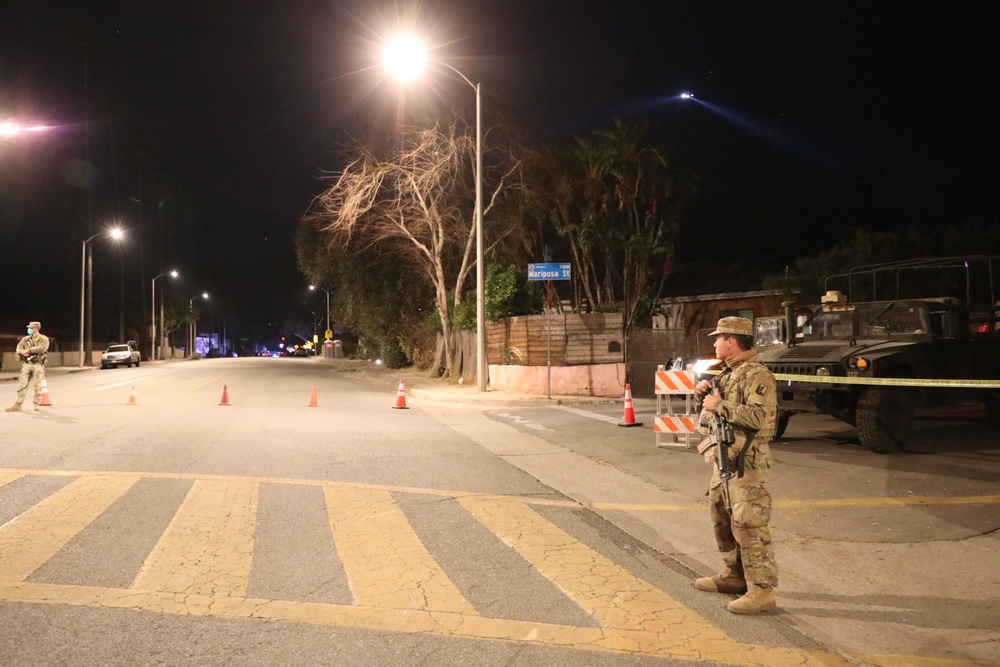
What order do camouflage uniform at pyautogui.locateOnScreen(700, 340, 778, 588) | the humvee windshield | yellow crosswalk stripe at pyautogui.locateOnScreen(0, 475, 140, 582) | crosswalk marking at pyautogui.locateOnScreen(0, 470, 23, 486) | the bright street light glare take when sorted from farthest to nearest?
the bright street light glare → the humvee windshield → crosswalk marking at pyautogui.locateOnScreen(0, 470, 23, 486) → yellow crosswalk stripe at pyautogui.locateOnScreen(0, 475, 140, 582) → camouflage uniform at pyautogui.locateOnScreen(700, 340, 778, 588)

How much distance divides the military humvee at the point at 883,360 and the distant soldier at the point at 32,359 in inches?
545

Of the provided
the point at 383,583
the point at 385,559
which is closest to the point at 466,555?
the point at 385,559

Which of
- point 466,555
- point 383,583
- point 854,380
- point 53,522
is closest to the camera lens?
point 383,583

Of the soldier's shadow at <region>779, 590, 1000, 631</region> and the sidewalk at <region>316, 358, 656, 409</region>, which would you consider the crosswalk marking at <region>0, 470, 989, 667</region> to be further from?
the sidewalk at <region>316, 358, 656, 409</region>

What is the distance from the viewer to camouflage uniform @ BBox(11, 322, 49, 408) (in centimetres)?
1533

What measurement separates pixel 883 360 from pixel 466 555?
7.19 m

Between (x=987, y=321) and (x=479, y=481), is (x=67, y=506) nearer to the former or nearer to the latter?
(x=479, y=481)

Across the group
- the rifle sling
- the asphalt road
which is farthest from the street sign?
the rifle sling

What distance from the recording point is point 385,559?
5785 millimetres

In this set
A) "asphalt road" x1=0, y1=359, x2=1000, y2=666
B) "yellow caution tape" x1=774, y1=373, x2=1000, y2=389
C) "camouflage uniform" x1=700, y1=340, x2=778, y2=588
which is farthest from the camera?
"yellow caution tape" x1=774, y1=373, x2=1000, y2=389

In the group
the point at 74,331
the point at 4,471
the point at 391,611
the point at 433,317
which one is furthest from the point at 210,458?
the point at 74,331

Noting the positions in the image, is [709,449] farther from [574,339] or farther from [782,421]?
[574,339]

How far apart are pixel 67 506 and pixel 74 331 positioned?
266ft

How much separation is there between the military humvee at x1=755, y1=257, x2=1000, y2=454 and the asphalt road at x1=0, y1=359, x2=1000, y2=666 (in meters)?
0.63
